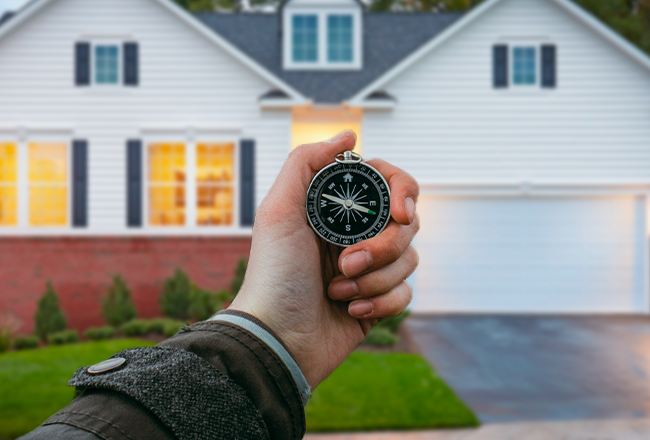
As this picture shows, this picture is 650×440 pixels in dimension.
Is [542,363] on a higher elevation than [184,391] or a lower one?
lower

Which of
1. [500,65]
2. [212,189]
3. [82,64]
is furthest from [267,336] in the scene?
[500,65]

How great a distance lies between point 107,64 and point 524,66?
8508 mm

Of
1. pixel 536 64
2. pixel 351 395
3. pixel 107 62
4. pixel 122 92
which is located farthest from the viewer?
pixel 536 64

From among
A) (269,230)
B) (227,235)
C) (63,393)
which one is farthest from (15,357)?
(269,230)

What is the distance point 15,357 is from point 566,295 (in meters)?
10.0

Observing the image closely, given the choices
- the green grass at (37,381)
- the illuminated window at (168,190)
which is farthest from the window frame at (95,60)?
the green grass at (37,381)

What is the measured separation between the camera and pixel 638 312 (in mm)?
11742

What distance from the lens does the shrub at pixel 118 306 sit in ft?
32.2

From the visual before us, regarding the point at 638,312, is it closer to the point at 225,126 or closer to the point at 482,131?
the point at 482,131

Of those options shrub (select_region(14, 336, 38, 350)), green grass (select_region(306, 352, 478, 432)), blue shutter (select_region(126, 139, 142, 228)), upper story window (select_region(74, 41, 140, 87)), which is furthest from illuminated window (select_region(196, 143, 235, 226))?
green grass (select_region(306, 352, 478, 432))

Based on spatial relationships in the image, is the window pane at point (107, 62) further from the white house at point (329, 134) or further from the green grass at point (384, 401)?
the green grass at point (384, 401)

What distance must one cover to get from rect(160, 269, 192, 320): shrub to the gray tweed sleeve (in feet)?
29.4

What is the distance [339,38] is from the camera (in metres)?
12.5

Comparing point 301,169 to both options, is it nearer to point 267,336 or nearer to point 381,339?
point 267,336
